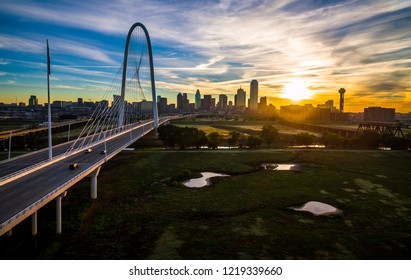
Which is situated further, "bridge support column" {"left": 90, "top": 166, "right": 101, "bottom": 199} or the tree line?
the tree line

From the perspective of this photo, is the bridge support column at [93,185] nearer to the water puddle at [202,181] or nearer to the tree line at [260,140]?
the water puddle at [202,181]

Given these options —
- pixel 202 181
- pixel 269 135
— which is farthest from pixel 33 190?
pixel 269 135

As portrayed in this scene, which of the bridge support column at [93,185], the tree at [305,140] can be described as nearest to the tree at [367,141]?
the tree at [305,140]

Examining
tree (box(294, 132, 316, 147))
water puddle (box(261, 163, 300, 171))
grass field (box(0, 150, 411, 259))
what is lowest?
grass field (box(0, 150, 411, 259))

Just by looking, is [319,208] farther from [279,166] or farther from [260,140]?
[260,140]

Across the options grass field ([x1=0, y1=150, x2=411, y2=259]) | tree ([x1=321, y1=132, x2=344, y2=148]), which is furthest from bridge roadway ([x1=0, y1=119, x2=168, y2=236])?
tree ([x1=321, y1=132, x2=344, y2=148])

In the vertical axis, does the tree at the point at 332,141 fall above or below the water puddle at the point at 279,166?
above

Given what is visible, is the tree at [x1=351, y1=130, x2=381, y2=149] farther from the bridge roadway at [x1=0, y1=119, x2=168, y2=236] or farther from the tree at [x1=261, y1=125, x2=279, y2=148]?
the bridge roadway at [x1=0, y1=119, x2=168, y2=236]
